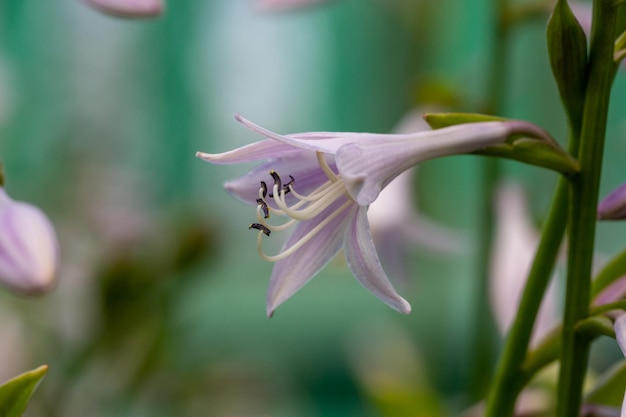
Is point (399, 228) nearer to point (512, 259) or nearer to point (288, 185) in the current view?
point (512, 259)

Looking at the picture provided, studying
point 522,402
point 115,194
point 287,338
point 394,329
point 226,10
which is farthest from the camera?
point 287,338

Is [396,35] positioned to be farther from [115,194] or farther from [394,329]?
[115,194]

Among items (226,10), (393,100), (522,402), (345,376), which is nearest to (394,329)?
(345,376)

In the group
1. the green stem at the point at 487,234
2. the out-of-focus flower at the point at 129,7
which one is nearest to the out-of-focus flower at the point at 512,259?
the green stem at the point at 487,234

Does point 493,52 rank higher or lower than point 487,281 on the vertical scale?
higher

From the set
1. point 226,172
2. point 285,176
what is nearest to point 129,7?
point 285,176
